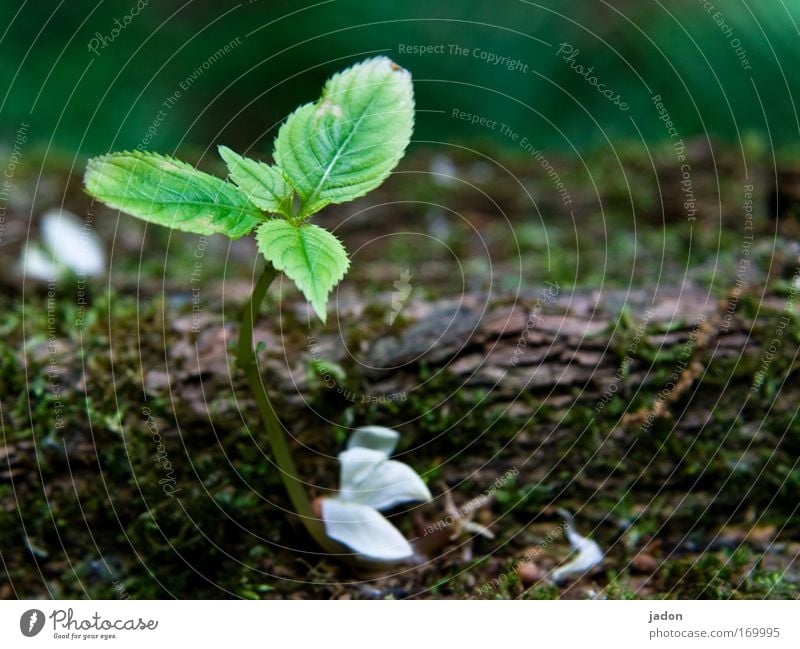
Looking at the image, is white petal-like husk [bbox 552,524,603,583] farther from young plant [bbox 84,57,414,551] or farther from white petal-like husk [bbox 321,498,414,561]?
young plant [bbox 84,57,414,551]

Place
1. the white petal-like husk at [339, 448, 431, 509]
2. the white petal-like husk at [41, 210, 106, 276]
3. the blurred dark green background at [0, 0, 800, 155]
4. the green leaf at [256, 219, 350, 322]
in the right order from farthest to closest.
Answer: the blurred dark green background at [0, 0, 800, 155]
the white petal-like husk at [41, 210, 106, 276]
the white petal-like husk at [339, 448, 431, 509]
the green leaf at [256, 219, 350, 322]

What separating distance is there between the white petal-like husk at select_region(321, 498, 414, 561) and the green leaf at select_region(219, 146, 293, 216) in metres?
0.32

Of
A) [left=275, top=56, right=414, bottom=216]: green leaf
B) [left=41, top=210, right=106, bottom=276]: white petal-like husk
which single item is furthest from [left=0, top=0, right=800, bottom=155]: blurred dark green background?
[left=275, top=56, right=414, bottom=216]: green leaf

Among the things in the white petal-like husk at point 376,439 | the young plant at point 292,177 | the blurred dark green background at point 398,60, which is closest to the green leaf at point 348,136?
the young plant at point 292,177

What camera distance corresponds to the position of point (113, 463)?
812mm

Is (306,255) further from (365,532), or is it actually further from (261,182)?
(365,532)

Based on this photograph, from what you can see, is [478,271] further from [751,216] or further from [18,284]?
[18,284]

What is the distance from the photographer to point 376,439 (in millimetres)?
794

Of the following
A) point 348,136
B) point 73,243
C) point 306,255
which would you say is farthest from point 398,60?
point 306,255

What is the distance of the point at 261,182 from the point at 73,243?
2.52 feet

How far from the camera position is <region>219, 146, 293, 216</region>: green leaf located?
0.63m

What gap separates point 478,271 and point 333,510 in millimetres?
619

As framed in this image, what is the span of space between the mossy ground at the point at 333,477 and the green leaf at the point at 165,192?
0.28m
